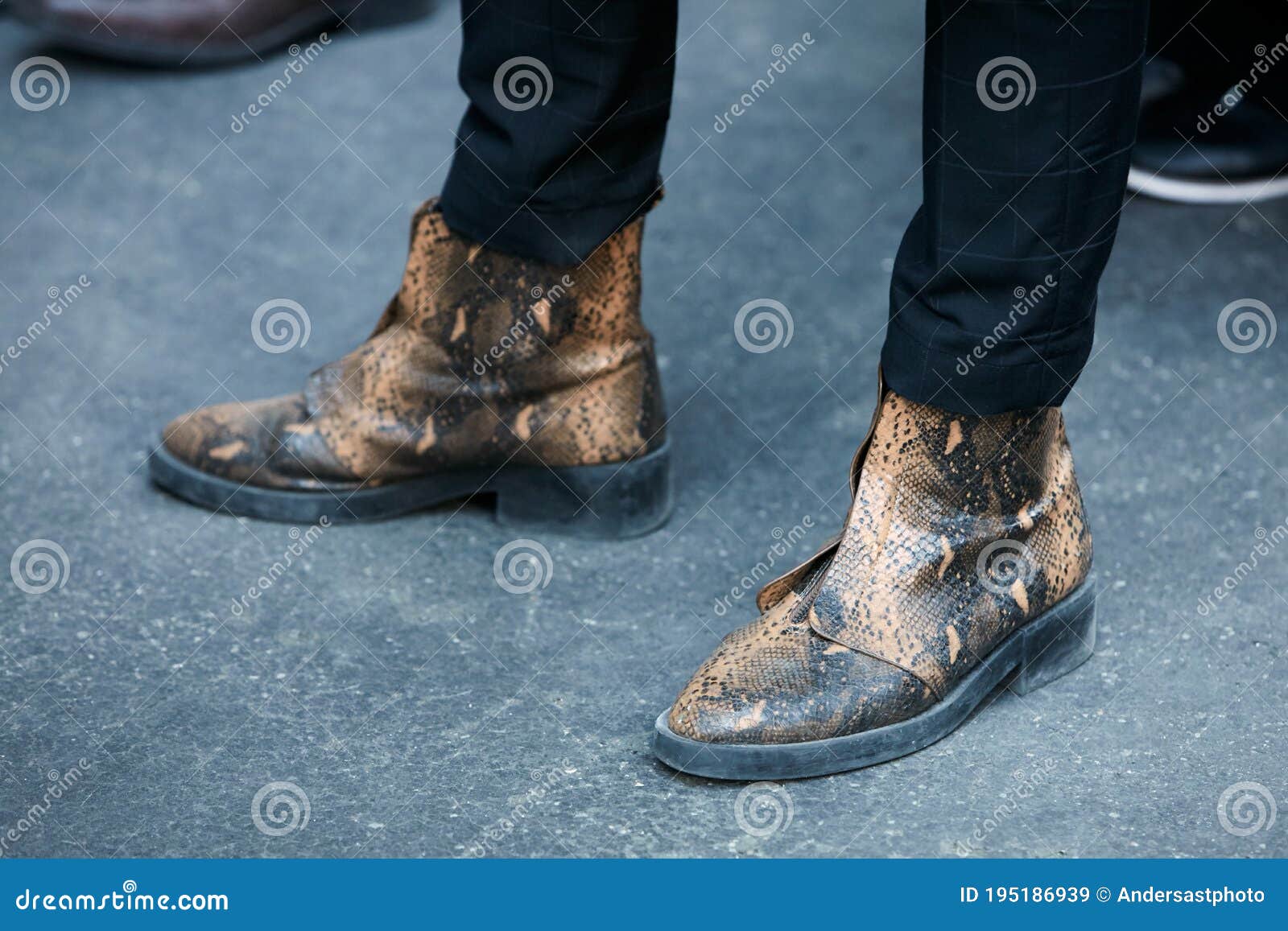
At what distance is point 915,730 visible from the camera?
3.78ft

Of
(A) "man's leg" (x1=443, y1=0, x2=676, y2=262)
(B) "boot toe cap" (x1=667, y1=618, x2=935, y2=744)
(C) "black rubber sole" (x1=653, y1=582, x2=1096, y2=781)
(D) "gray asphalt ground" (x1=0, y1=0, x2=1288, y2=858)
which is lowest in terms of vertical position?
(D) "gray asphalt ground" (x1=0, y1=0, x2=1288, y2=858)

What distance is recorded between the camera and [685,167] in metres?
2.32

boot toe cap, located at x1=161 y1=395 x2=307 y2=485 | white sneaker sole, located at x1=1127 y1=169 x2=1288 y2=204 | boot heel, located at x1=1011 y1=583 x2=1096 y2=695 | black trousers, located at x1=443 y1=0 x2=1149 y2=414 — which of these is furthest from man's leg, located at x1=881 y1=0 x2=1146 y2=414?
white sneaker sole, located at x1=1127 y1=169 x2=1288 y2=204

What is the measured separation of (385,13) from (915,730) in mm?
2153

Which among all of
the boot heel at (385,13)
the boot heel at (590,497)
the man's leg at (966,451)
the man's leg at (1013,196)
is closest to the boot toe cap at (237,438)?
the boot heel at (590,497)

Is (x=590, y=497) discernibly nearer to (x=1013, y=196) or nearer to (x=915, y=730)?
(x=915, y=730)

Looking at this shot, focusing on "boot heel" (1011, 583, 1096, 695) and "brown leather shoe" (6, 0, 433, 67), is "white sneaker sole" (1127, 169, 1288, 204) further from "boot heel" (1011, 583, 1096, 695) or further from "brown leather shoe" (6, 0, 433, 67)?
"brown leather shoe" (6, 0, 433, 67)

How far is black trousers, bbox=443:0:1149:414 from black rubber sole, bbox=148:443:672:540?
0.37 m

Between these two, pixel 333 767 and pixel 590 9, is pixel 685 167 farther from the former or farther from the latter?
pixel 333 767

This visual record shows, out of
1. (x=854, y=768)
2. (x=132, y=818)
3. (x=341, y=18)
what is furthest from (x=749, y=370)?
(x=341, y=18)

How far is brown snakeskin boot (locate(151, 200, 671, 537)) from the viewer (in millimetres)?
1395

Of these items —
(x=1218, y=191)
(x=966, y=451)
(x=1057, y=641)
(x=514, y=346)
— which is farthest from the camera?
(x=1218, y=191)

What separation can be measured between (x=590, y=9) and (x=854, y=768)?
0.67m

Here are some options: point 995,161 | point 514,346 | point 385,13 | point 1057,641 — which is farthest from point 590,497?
point 385,13
